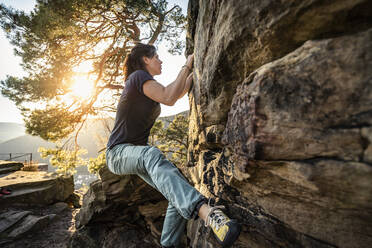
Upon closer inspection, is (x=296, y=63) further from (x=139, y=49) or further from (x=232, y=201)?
(x=139, y=49)

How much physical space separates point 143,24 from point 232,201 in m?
6.60

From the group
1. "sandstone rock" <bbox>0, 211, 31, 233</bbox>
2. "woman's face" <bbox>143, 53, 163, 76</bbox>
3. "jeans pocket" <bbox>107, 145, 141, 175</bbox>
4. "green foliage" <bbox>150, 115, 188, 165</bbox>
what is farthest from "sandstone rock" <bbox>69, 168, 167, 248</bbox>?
"green foliage" <bbox>150, 115, 188, 165</bbox>

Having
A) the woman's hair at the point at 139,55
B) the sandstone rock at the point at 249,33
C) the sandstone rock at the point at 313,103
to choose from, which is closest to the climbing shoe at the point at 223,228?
the sandstone rock at the point at 313,103

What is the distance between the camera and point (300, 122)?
3.82 ft

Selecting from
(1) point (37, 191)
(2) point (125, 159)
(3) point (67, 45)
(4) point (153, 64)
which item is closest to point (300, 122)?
(2) point (125, 159)

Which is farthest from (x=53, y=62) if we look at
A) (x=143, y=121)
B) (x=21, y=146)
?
(x=21, y=146)

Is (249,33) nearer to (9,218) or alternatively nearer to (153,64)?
(153,64)

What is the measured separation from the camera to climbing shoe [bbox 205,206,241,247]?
135cm

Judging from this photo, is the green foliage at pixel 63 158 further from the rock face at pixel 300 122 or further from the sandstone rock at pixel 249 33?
the rock face at pixel 300 122

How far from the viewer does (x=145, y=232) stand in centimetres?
355

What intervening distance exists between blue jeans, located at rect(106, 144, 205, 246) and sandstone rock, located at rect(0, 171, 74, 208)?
6681mm

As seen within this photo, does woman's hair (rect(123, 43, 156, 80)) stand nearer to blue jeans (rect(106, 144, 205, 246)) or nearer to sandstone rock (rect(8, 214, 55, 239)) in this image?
blue jeans (rect(106, 144, 205, 246))

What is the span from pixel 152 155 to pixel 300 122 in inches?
57.4

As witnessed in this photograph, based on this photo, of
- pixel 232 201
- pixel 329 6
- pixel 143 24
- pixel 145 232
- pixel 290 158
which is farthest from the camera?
pixel 143 24
